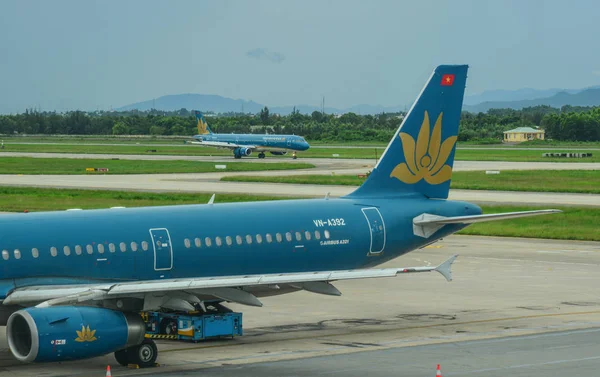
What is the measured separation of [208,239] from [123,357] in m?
5.09

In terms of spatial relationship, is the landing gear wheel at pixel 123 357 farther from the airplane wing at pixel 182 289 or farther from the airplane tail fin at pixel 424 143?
the airplane tail fin at pixel 424 143

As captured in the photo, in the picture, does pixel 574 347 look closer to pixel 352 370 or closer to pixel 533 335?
pixel 533 335

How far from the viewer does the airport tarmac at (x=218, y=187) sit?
265 feet

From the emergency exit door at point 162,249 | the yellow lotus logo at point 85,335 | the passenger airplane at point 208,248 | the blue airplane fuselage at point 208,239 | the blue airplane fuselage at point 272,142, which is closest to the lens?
the yellow lotus logo at point 85,335

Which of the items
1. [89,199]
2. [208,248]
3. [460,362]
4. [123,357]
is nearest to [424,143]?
[208,248]

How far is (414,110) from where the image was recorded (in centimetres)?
3675

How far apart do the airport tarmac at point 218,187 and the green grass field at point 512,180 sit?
2.94 metres

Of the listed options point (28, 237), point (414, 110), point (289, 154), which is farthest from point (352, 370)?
point (289, 154)

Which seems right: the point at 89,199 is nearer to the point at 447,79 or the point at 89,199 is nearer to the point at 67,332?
the point at 447,79

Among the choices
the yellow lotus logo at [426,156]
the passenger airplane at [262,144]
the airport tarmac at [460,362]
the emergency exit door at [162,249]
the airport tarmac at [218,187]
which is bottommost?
the airport tarmac at [218,187]

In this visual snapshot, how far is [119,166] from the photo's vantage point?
13388cm

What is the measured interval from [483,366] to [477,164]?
4413 inches

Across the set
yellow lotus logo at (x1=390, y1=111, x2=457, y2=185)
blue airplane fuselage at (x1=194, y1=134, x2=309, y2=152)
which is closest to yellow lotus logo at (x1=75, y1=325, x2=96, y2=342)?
yellow lotus logo at (x1=390, y1=111, x2=457, y2=185)

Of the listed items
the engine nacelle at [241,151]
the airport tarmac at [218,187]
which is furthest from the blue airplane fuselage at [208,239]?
the engine nacelle at [241,151]
